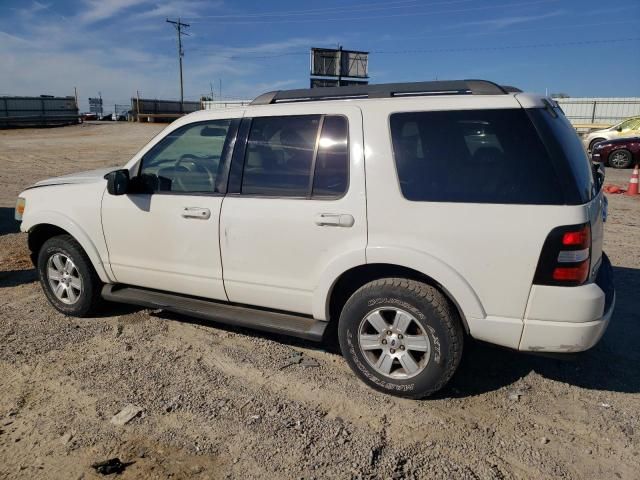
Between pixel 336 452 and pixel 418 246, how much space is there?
128 centimetres

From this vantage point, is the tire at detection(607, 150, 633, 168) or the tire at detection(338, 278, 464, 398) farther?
the tire at detection(607, 150, 633, 168)

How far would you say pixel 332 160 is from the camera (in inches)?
134

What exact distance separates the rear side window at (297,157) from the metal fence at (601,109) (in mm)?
33643

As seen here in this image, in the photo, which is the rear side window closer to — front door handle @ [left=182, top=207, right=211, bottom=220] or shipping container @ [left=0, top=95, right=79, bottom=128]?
front door handle @ [left=182, top=207, right=211, bottom=220]

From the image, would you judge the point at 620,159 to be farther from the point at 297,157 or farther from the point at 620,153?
the point at 297,157

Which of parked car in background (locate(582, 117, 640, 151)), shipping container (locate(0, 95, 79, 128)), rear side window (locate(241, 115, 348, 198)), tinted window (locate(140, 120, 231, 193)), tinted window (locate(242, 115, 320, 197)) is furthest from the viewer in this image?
shipping container (locate(0, 95, 79, 128))

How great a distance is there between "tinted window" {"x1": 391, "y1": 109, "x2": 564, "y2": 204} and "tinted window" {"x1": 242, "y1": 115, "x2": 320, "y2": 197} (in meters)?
0.64

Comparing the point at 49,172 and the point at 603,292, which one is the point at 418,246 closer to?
the point at 603,292

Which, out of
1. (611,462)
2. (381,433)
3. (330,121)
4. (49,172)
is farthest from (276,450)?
(49,172)

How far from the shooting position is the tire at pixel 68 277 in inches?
177

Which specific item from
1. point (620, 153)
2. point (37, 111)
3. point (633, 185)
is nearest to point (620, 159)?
point (620, 153)

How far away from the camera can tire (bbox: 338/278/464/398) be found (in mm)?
3113

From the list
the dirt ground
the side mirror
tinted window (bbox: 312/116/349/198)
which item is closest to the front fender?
the dirt ground

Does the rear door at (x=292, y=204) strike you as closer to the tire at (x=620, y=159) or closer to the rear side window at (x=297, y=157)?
the rear side window at (x=297, y=157)
